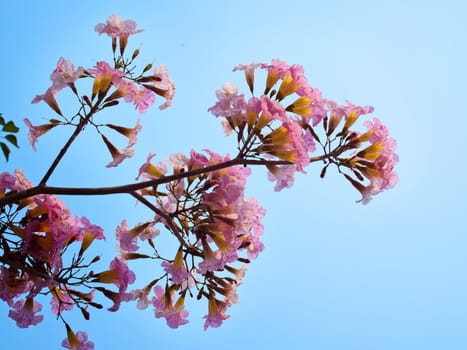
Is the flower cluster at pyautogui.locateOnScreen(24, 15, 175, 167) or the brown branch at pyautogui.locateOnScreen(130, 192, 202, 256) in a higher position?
the flower cluster at pyautogui.locateOnScreen(24, 15, 175, 167)

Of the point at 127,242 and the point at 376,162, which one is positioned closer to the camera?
the point at 376,162

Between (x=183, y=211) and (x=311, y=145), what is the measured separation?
4.09ft

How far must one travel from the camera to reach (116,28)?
19.5 feet

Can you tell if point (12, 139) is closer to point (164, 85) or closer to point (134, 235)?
point (134, 235)

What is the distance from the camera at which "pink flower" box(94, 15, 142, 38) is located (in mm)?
5926

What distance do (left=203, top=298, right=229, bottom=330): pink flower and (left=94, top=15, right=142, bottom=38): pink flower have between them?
2.79m

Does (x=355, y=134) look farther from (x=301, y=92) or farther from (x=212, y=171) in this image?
(x=212, y=171)

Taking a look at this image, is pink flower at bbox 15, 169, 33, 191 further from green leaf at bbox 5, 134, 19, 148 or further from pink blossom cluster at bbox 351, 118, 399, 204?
pink blossom cluster at bbox 351, 118, 399, 204

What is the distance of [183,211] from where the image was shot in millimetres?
5215

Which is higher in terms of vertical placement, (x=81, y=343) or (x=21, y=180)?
(x=21, y=180)

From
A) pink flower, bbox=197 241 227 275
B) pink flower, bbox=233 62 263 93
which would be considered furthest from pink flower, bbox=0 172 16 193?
pink flower, bbox=233 62 263 93

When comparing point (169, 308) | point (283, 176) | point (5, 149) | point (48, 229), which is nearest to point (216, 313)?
point (169, 308)

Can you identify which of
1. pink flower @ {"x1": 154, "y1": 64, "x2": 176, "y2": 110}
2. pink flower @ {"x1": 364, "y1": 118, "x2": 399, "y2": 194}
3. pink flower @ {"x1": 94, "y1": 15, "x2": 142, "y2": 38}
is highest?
pink flower @ {"x1": 94, "y1": 15, "x2": 142, "y2": 38}

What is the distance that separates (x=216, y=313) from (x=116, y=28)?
9.87 ft
